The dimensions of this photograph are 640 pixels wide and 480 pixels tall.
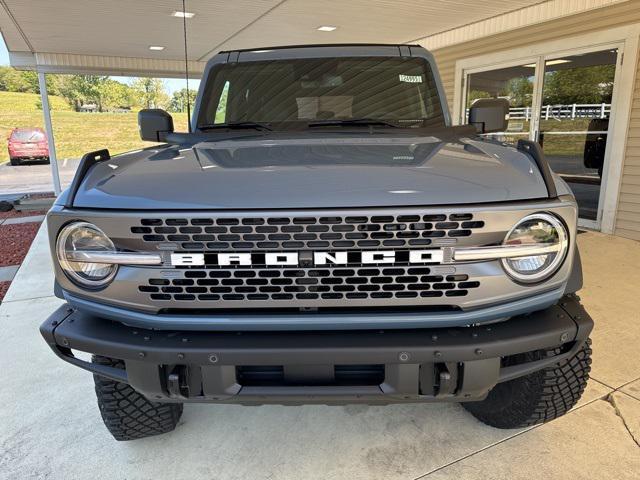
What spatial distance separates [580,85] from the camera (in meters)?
7.19

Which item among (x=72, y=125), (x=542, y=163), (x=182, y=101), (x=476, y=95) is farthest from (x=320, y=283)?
(x=72, y=125)

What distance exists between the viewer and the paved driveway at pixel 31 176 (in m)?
14.1

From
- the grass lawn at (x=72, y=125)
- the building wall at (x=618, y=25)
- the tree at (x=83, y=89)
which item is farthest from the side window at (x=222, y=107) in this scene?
the tree at (x=83, y=89)

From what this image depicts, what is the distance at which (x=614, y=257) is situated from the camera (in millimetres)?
5508

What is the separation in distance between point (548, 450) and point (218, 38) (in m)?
9.57

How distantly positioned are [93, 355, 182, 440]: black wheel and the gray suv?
0.37 metres

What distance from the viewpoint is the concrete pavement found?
7.02 feet

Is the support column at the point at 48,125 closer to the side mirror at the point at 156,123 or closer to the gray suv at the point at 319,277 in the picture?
the side mirror at the point at 156,123

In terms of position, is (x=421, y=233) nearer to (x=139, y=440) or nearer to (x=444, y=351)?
(x=444, y=351)

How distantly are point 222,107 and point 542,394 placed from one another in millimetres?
2389

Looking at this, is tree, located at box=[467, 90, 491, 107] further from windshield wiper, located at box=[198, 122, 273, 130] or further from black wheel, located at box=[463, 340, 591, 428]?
black wheel, located at box=[463, 340, 591, 428]

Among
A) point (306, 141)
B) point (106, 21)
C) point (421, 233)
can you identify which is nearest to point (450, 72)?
point (106, 21)

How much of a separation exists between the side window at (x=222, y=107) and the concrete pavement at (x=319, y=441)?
1.71 metres

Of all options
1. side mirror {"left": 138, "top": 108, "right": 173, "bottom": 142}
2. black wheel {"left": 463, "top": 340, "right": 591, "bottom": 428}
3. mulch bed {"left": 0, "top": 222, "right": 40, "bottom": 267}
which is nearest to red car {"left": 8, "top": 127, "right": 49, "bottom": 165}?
mulch bed {"left": 0, "top": 222, "right": 40, "bottom": 267}
